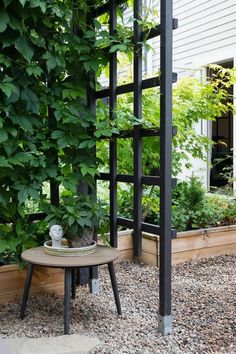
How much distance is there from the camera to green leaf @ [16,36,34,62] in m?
2.34

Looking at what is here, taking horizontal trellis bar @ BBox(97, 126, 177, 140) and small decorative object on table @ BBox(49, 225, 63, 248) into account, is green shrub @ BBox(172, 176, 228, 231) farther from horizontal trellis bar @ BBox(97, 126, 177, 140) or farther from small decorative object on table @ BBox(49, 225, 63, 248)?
small decorative object on table @ BBox(49, 225, 63, 248)

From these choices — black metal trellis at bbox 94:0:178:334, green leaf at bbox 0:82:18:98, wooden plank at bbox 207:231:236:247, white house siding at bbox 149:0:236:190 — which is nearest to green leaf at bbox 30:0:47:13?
green leaf at bbox 0:82:18:98

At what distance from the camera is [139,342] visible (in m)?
2.17

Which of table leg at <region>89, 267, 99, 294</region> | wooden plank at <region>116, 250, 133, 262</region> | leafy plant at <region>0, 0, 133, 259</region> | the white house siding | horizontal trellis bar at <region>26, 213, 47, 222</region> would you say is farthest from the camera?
the white house siding

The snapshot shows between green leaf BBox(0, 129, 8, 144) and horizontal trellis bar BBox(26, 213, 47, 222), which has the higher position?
green leaf BBox(0, 129, 8, 144)

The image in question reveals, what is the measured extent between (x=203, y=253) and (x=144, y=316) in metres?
1.43

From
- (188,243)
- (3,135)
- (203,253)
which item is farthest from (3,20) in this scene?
(203,253)

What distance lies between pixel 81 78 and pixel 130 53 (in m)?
0.38

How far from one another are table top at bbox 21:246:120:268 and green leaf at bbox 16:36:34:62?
3.49 ft

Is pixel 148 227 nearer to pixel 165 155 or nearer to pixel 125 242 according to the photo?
pixel 165 155

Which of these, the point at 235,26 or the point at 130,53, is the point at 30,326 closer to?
the point at 130,53

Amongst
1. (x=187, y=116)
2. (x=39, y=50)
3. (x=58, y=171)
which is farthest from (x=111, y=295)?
(x=187, y=116)

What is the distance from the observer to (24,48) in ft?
7.73

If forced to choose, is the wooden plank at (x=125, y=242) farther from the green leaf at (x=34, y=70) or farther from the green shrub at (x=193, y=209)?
the green leaf at (x=34, y=70)
